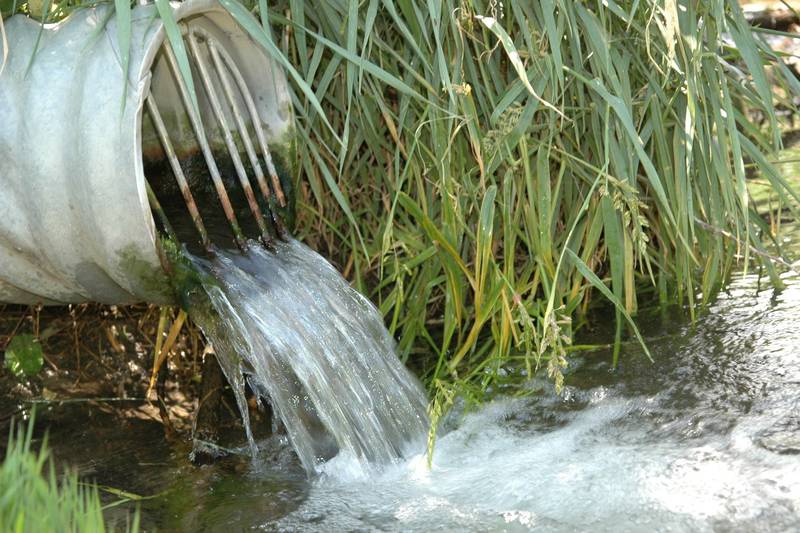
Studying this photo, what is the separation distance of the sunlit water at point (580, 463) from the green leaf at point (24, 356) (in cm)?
19

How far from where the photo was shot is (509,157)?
8.63 feet

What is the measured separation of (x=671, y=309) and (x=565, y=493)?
39.6 inches

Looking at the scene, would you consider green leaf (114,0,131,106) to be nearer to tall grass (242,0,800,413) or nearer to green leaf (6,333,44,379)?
tall grass (242,0,800,413)

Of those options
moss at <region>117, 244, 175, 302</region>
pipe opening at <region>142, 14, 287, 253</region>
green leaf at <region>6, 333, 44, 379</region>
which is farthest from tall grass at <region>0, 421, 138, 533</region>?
green leaf at <region>6, 333, 44, 379</region>

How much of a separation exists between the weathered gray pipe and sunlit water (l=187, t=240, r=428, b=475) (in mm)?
Result: 181

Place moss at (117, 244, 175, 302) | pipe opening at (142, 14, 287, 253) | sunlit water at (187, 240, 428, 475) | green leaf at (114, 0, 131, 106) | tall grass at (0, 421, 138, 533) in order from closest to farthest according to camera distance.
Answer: tall grass at (0, 421, 138, 533) < green leaf at (114, 0, 131, 106) < moss at (117, 244, 175, 302) < sunlit water at (187, 240, 428, 475) < pipe opening at (142, 14, 287, 253)

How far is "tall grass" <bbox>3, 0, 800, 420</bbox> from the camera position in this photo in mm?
2549

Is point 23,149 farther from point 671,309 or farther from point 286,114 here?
point 671,309

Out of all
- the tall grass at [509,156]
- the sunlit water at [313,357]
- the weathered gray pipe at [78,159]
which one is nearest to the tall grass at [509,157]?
the tall grass at [509,156]

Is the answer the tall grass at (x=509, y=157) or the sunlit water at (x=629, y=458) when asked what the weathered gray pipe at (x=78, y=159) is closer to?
the tall grass at (x=509, y=157)

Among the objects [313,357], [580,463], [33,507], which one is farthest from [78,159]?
[580,463]

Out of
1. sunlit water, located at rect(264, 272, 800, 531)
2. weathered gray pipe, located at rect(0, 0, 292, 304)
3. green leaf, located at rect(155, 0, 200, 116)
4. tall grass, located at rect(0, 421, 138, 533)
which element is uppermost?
green leaf, located at rect(155, 0, 200, 116)

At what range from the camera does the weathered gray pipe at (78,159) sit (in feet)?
7.06

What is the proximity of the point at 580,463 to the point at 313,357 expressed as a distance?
0.63 meters
